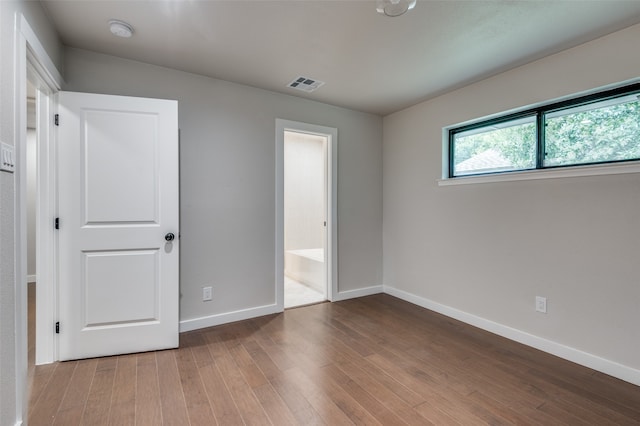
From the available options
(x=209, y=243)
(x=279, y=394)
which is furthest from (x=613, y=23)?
(x=209, y=243)

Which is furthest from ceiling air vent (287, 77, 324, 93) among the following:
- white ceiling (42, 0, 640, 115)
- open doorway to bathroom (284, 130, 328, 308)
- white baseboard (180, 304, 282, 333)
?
white baseboard (180, 304, 282, 333)

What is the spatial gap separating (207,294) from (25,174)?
1701 millimetres

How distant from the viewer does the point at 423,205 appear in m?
3.59

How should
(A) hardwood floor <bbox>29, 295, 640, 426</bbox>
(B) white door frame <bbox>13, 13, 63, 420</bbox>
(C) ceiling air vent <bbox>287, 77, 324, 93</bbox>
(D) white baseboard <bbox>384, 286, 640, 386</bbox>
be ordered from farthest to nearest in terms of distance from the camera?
(C) ceiling air vent <bbox>287, 77, 324, 93</bbox> → (D) white baseboard <bbox>384, 286, 640, 386</bbox> → (A) hardwood floor <bbox>29, 295, 640, 426</bbox> → (B) white door frame <bbox>13, 13, 63, 420</bbox>

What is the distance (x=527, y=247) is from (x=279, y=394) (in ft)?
7.73

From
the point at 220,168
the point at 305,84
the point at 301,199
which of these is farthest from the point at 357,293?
the point at 305,84

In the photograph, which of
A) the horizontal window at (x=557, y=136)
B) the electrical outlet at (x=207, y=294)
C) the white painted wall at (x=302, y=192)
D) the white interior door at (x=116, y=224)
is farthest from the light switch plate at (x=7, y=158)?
the white painted wall at (x=302, y=192)

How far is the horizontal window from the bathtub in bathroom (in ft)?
7.07

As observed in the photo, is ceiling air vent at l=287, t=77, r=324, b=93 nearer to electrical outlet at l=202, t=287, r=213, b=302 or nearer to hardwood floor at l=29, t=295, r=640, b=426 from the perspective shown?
electrical outlet at l=202, t=287, r=213, b=302

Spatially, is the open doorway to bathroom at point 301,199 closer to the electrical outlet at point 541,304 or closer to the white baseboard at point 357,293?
the white baseboard at point 357,293

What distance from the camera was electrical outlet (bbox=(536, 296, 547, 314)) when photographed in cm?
251

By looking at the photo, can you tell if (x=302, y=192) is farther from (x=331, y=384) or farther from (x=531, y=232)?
(x=331, y=384)

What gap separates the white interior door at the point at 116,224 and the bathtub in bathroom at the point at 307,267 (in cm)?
203

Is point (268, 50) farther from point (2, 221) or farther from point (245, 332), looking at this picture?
point (245, 332)
